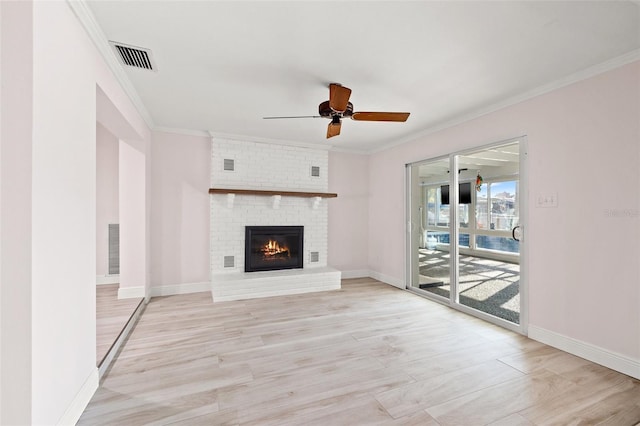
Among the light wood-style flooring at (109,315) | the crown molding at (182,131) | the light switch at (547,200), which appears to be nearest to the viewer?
the light wood-style flooring at (109,315)

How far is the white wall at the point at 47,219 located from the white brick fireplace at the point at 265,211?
2.42 m

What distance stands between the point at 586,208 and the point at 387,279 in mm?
3149

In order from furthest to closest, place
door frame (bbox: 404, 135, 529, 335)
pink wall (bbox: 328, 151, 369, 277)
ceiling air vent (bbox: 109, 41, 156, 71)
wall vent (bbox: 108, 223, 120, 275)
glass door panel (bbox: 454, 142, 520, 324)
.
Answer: pink wall (bbox: 328, 151, 369, 277), wall vent (bbox: 108, 223, 120, 275), glass door panel (bbox: 454, 142, 520, 324), door frame (bbox: 404, 135, 529, 335), ceiling air vent (bbox: 109, 41, 156, 71)

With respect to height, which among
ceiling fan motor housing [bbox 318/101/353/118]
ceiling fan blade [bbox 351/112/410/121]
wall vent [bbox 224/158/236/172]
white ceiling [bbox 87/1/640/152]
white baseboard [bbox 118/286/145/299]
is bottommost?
white baseboard [bbox 118/286/145/299]

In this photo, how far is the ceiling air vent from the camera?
2201 mm

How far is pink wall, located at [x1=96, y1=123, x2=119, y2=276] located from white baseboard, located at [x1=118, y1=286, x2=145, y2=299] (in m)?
0.96

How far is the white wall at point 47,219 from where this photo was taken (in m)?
1.28

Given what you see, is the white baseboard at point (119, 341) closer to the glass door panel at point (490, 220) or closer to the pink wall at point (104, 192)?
the pink wall at point (104, 192)

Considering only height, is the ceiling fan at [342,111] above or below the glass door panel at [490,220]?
above

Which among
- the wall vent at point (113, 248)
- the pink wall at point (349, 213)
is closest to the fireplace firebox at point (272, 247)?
the pink wall at point (349, 213)

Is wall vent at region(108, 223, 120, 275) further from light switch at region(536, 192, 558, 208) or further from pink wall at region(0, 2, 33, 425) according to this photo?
light switch at region(536, 192, 558, 208)

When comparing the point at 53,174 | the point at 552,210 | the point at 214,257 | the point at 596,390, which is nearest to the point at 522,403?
the point at 596,390

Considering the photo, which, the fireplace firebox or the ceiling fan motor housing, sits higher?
the ceiling fan motor housing

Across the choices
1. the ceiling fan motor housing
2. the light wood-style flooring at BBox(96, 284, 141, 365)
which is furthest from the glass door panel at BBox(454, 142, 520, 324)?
the light wood-style flooring at BBox(96, 284, 141, 365)
